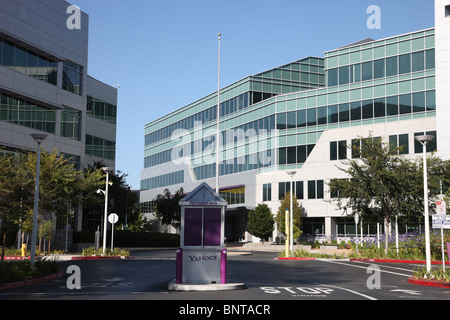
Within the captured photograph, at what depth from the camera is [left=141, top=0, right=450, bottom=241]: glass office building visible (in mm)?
55250

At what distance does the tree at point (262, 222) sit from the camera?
202 ft

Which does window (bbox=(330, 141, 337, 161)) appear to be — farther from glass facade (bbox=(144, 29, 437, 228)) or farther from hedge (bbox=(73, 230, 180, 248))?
hedge (bbox=(73, 230, 180, 248))

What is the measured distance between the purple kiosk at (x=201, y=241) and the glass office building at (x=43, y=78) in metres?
25.6

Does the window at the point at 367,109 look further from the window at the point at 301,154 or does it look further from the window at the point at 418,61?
the window at the point at 301,154

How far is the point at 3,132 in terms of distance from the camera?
41.2 metres

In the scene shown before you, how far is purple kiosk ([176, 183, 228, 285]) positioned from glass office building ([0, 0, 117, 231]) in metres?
25.6

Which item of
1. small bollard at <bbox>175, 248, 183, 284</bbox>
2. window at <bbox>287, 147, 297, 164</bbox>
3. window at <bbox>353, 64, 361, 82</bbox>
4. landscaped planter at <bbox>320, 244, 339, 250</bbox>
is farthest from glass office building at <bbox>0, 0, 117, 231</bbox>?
window at <bbox>353, 64, 361, 82</bbox>

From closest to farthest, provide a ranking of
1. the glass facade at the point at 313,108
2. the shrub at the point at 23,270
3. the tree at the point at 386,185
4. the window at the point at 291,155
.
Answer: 1. the shrub at the point at 23,270
2. the tree at the point at 386,185
3. the glass facade at the point at 313,108
4. the window at the point at 291,155

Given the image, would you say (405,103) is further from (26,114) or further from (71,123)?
(26,114)

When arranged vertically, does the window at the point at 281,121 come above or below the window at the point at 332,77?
below

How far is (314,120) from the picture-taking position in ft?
207

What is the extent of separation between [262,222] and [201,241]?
144 feet

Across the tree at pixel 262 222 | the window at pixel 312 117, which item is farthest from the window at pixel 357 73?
the tree at pixel 262 222

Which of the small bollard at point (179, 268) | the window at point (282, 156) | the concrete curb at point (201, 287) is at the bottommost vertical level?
the concrete curb at point (201, 287)
